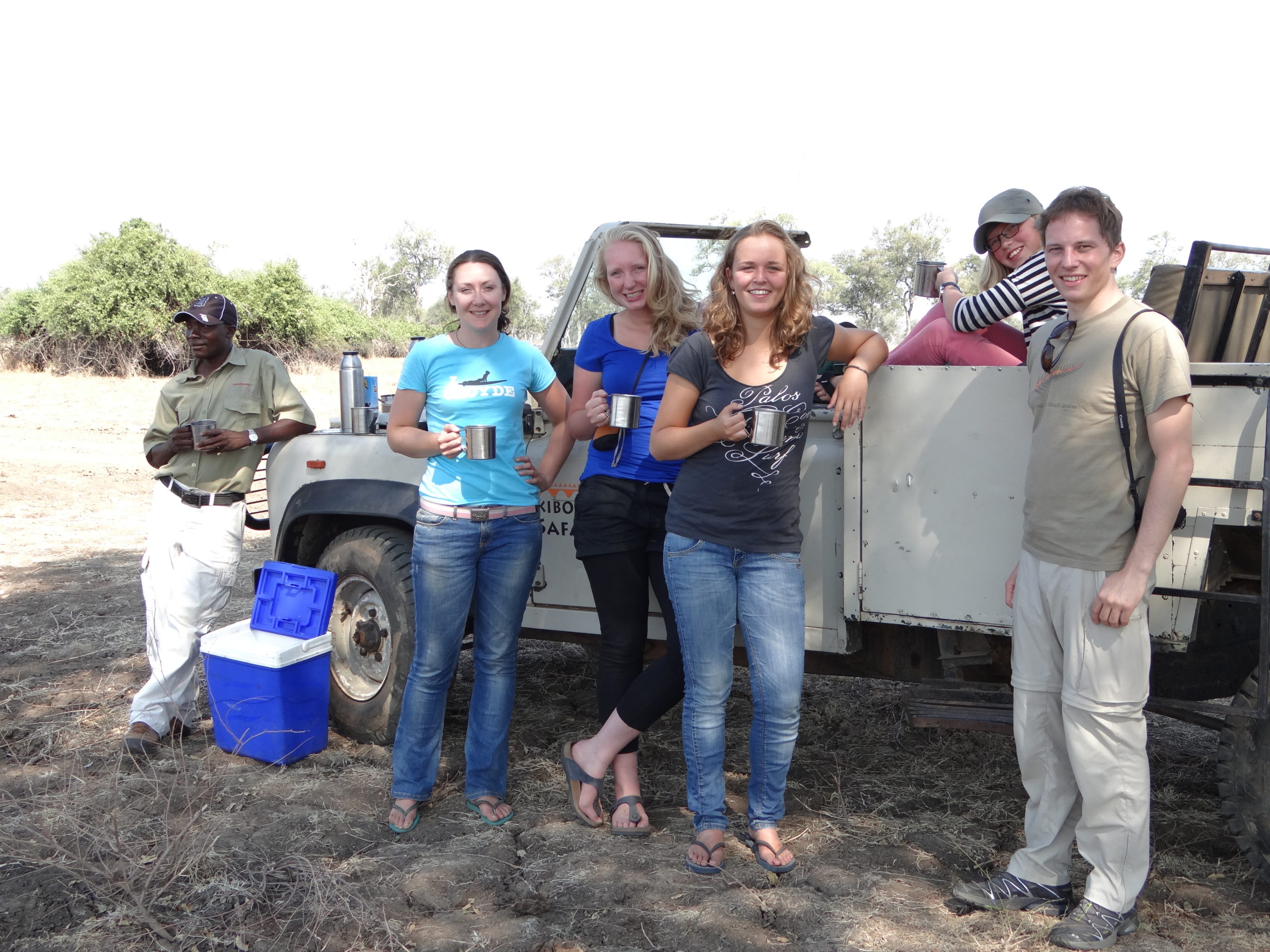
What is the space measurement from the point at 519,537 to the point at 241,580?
16.4 feet

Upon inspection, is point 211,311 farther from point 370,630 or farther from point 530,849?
point 530,849

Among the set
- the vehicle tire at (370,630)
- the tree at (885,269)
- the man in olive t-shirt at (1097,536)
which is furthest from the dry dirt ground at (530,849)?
the tree at (885,269)

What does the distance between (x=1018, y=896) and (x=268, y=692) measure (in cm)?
291

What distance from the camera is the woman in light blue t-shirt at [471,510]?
351 cm

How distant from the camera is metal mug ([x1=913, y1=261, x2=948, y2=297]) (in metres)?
3.72

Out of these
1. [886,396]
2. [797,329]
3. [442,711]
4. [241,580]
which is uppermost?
[797,329]

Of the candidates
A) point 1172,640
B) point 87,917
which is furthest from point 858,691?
point 87,917

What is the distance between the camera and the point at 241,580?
306 inches

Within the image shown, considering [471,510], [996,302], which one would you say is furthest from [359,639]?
[996,302]

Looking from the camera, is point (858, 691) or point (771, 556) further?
point (858, 691)

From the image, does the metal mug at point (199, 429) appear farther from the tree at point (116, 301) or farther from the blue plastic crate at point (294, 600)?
the tree at point (116, 301)

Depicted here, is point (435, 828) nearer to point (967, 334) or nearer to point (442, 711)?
point (442, 711)

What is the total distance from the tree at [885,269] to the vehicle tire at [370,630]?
17405 millimetres

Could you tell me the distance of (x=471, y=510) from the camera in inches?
138
